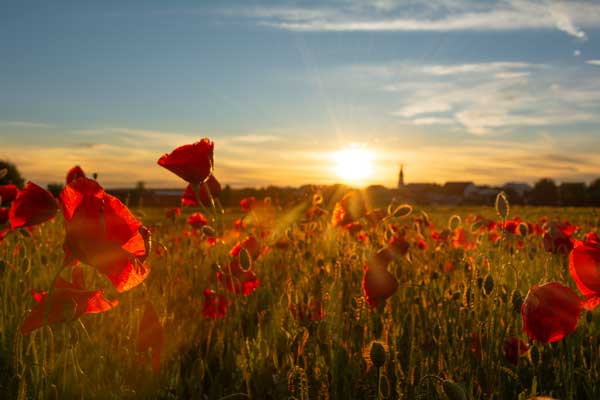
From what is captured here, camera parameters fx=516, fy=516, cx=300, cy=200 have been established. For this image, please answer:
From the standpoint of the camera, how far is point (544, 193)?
49.2m

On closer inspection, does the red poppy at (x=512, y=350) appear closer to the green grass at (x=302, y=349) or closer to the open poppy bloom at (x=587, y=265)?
the green grass at (x=302, y=349)

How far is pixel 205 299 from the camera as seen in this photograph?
2.43 meters

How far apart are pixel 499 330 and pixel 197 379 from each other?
4.62 ft

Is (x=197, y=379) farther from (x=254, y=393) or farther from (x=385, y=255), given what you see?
(x=385, y=255)

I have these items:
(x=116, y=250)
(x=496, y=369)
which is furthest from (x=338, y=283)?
(x=116, y=250)

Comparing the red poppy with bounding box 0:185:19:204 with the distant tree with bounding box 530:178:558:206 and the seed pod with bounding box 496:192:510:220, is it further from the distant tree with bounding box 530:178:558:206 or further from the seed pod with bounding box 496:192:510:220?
the distant tree with bounding box 530:178:558:206

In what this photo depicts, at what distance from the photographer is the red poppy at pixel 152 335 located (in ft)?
5.47

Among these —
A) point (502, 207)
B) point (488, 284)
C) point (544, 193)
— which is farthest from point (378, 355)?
point (544, 193)

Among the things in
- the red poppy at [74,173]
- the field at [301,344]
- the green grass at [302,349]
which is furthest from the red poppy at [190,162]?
the red poppy at [74,173]

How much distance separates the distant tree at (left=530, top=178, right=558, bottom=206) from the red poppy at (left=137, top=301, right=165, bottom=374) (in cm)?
5059

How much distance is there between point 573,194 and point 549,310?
5067 cm

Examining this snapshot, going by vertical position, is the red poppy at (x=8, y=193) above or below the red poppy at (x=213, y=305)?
above

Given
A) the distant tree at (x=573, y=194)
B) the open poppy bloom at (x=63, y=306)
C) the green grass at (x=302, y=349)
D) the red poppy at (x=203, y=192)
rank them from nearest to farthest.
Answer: the open poppy bloom at (x=63, y=306), the green grass at (x=302, y=349), the red poppy at (x=203, y=192), the distant tree at (x=573, y=194)

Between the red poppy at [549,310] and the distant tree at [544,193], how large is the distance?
5045 centimetres
